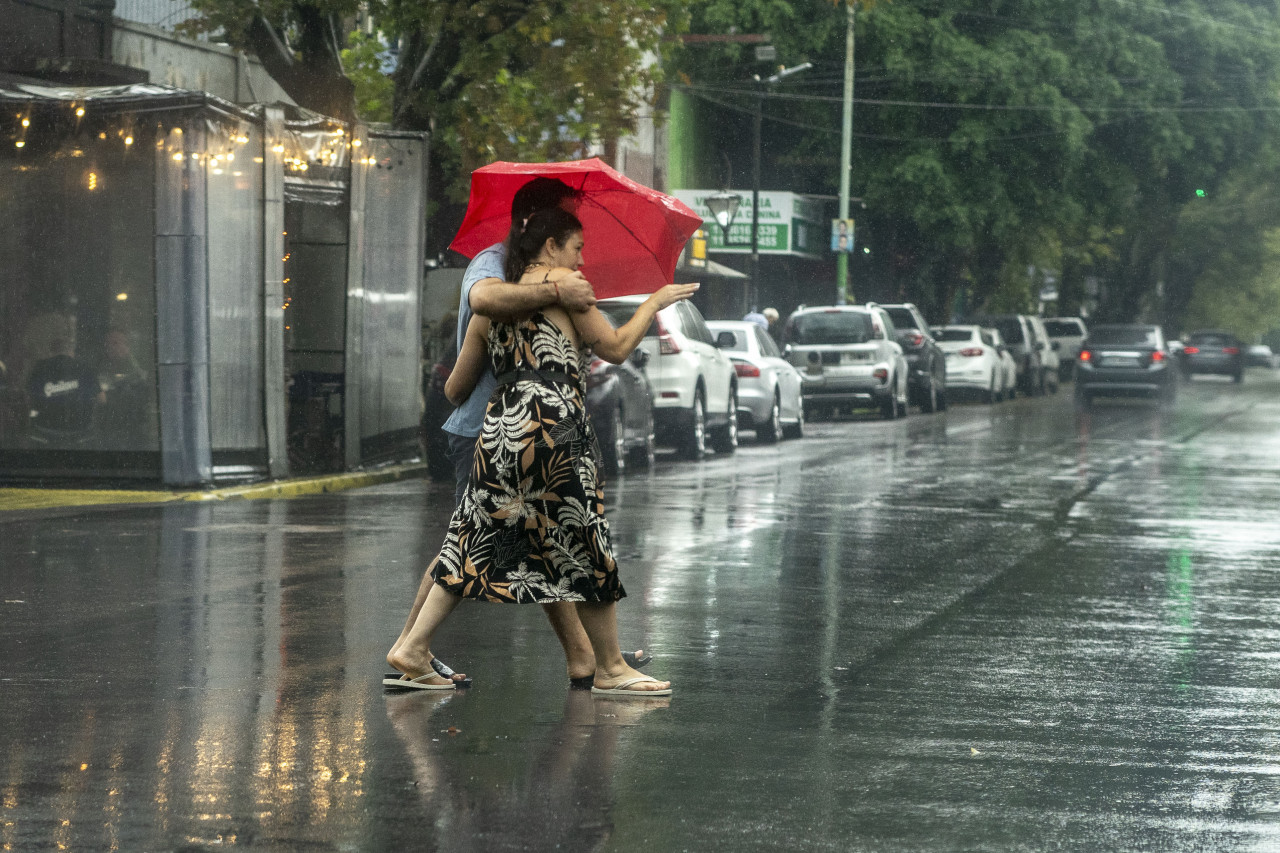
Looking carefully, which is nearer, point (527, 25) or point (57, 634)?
point (57, 634)

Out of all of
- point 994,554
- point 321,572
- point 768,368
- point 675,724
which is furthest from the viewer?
point 768,368

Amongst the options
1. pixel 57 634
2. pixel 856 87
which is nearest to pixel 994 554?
pixel 57 634

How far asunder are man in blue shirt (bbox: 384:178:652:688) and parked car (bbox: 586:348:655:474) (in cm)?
1001

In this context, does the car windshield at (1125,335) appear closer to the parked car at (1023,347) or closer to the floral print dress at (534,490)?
the parked car at (1023,347)

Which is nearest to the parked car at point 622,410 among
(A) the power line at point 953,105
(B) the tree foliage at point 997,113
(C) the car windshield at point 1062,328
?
(A) the power line at point 953,105

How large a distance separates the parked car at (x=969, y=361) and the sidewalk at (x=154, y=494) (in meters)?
24.0

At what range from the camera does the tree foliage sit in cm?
4172

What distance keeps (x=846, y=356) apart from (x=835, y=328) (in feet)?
1.73

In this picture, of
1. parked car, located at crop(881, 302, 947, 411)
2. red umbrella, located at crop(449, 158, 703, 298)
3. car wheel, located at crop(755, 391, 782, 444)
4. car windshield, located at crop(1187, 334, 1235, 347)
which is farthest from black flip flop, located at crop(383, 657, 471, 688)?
car windshield, located at crop(1187, 334, 1235, 347)

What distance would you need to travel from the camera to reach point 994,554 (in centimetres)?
1207

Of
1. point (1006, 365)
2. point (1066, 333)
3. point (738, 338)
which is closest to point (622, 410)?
point (738, 338)

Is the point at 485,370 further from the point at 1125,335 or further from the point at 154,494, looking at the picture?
the point at 1125,335

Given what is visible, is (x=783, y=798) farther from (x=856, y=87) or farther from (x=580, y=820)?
(x=856, y=87)

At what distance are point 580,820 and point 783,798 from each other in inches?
24.2
